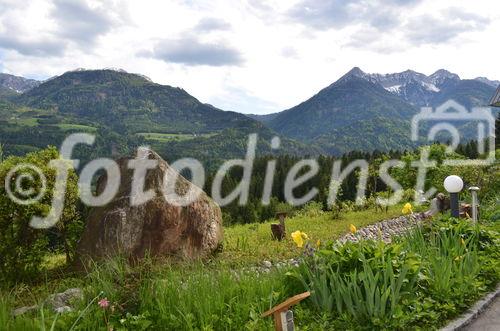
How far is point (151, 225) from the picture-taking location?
11.6m

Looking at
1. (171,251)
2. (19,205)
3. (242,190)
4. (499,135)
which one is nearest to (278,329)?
(171,251)

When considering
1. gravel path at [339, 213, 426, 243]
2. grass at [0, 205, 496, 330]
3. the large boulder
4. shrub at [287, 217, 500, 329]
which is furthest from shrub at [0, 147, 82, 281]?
gravel path at [339, 213, 426, 243]

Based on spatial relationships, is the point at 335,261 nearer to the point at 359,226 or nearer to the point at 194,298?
the point at 194,298

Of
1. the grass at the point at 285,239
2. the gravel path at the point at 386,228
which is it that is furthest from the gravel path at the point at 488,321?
the gravel path at the point at 386,228

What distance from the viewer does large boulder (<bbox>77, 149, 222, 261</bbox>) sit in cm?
1141

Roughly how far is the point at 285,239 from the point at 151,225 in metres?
5.04

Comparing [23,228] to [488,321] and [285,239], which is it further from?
[488,321]
